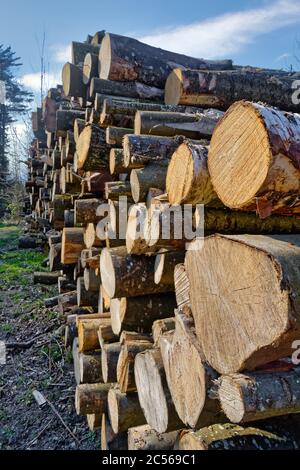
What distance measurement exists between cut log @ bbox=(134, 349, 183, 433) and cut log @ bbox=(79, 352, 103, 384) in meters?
0.93

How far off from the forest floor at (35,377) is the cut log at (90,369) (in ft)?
1.63

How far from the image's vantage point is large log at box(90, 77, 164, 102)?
145 inches

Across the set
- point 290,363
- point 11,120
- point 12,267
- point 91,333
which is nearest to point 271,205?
point 290,363

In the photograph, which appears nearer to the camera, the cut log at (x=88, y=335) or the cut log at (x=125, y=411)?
the cut log at (x=125, y=411)

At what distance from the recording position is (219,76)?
323 centimetres

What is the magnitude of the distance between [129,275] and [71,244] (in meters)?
1.98

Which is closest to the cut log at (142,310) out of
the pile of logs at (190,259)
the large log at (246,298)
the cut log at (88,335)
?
the pile of logs at (190,259)

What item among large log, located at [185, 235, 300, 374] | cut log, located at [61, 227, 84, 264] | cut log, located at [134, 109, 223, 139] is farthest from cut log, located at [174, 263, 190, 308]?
cut log, located at [61, 227, 84, 264]

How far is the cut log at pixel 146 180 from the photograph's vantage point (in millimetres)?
2492

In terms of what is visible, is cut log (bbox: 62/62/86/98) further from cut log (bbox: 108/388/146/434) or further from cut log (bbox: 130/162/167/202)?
cut log (bbox: 108/388/146/434)

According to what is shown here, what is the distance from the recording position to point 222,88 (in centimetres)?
323

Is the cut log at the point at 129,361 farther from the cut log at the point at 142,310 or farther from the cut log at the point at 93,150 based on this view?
the cut log at the point at 93,150

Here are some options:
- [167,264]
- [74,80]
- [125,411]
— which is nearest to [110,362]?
[125,411]
